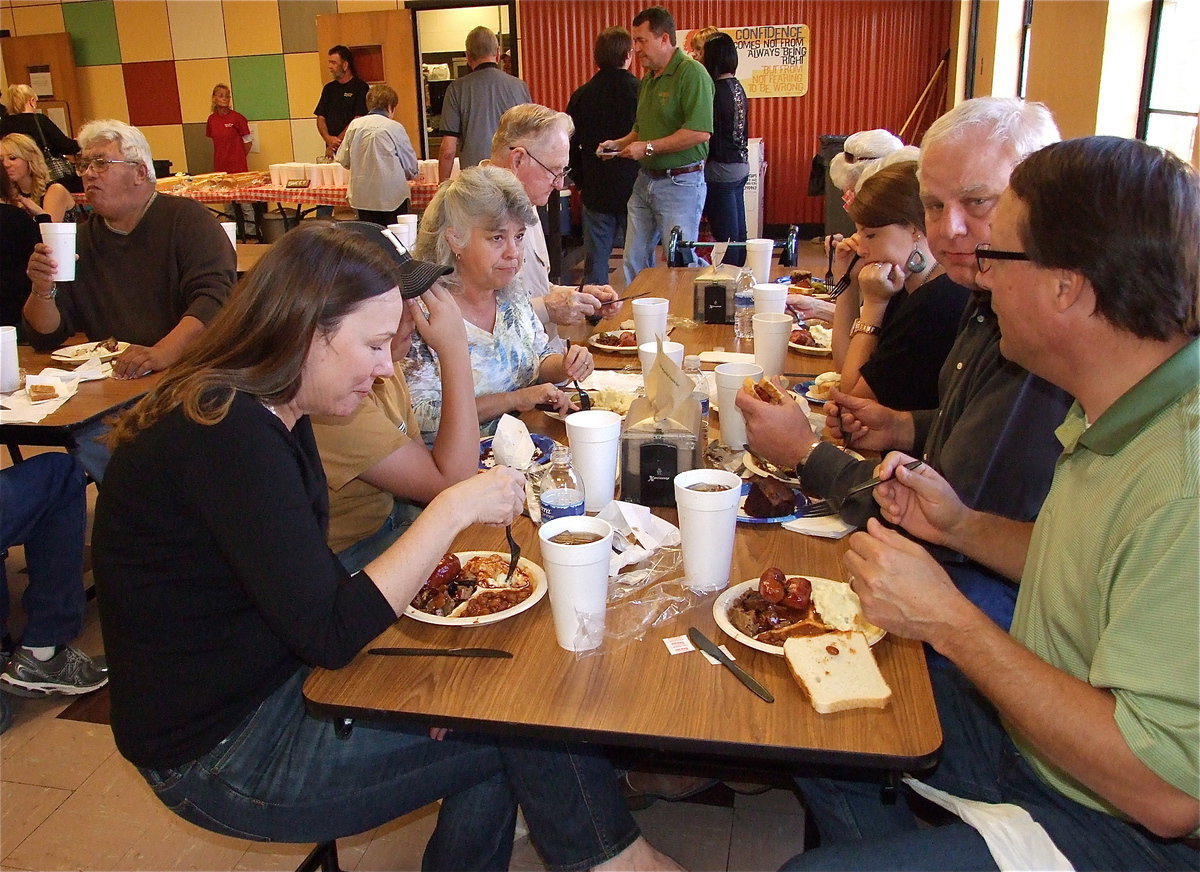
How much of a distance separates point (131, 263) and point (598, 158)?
3.63 meters

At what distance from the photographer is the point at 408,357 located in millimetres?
2461

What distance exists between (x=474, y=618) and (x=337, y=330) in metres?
0.50

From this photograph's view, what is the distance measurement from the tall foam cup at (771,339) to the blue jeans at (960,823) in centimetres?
119

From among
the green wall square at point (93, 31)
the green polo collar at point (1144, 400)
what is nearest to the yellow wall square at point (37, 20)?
the green wall square at point (93, 31)

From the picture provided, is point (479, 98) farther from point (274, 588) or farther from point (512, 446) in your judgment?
point (274, 588)

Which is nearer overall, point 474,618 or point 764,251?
point 474,618

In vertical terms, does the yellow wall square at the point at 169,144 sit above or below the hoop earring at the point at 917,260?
above

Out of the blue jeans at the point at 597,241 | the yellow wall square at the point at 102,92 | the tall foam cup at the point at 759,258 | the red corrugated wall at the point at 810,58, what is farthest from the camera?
the yellow wall square at the point at 102,92

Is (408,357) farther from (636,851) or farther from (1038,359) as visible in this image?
(1038,359)

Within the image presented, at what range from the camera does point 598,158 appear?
6.28 meters

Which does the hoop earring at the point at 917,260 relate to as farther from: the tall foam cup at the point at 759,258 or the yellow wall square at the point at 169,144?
the yellow wall square at the point at 169,144

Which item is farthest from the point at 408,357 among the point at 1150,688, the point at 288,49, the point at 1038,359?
the point at 288,49

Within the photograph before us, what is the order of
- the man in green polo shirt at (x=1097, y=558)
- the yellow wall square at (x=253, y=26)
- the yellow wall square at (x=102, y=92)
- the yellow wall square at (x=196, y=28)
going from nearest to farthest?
the man in green polo shirt at (x=1097, y=558) < the yellow wall square at (x=253, y=26) < the yellow wall square at (x=196, y=28) < the yellow wall square at (x=102, y=92)

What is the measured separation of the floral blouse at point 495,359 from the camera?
8.02ft
